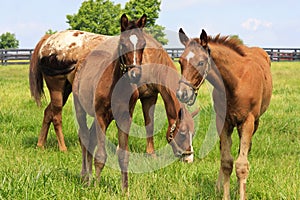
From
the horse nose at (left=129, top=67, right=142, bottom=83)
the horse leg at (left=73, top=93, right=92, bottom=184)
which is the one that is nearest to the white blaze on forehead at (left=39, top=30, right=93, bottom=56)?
the horse leg at (left=73, top=93, right=92, bottom=184)

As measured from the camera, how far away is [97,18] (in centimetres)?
4934

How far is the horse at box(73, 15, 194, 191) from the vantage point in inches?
169

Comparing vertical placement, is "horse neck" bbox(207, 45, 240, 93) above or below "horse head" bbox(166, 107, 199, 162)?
above

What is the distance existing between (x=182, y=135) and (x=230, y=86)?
73.4 inches

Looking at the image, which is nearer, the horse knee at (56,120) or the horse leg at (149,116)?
the horse leg at (149,116)

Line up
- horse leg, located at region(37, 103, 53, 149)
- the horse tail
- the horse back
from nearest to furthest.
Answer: the horse back, horse leg, located at region(37, 103, 53, 149), the horse tail

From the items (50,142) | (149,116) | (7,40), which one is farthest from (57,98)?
(7,40)

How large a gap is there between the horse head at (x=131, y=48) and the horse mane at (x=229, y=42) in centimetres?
74

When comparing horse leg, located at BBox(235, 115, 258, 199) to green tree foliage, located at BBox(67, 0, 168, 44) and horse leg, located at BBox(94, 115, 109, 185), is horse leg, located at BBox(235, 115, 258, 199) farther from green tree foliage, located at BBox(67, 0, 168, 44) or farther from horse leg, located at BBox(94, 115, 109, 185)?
green tree foliage, located at BBox(67, 0, 168, 44)

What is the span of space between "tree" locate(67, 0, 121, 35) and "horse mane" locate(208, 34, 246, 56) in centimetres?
4379

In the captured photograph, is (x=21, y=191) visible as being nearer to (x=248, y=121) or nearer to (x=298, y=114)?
(x=248, y=121)

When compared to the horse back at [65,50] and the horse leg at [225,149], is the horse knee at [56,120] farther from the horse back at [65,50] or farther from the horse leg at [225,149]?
the horse leg at [225,149]

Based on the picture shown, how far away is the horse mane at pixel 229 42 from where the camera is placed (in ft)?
13.5

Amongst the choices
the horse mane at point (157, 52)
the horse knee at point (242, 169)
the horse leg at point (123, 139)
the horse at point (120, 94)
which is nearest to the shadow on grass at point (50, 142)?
the horse at point (120, 94)
